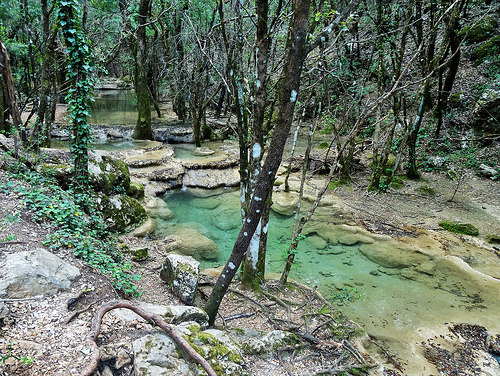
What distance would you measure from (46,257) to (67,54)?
12.4 feet

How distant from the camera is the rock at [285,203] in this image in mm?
9484

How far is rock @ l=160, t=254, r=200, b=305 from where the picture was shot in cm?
477

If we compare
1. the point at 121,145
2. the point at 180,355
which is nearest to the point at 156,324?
the point at 180,355

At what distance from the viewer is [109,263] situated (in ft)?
14.1

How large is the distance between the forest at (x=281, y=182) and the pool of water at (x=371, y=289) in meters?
0.06

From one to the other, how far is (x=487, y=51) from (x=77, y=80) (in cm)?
1606

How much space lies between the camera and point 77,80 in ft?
17.3

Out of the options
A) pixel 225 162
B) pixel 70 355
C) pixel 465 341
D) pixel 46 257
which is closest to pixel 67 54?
pixel 46 257

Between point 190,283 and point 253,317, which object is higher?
point 190,283

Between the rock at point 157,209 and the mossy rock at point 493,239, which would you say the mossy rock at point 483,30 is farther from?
the rock at point 157,209

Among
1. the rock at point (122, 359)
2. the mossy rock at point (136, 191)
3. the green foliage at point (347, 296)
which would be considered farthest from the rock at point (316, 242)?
the rock at point (122, 359)

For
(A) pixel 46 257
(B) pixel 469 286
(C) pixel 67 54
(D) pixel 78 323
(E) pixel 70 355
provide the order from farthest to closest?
(B) pixel 469 286 → (C) pixel 67 54 → (A) pixel 46 257 → (D) pixel 78 323 → (E) pixel 70 355

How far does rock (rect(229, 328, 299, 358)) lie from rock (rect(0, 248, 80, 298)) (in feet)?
7.18

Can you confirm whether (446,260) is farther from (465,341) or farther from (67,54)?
(67,54)
